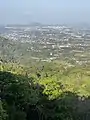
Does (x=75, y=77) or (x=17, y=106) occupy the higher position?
(x=17, y=106)

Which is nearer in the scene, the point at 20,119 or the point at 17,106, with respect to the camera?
the point at 20,119

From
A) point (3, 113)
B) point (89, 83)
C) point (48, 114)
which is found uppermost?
point (3, 113)

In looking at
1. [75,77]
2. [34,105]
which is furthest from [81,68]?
[34,105]

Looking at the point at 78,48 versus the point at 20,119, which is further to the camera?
the point at 78,48

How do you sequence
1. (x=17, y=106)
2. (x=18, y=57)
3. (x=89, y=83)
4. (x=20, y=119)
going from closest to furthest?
(x=20, y=119), (x=17, y=106), (x=89, y=83), (x=18, y=57)

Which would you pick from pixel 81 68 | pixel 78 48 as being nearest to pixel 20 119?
pixel 81 68

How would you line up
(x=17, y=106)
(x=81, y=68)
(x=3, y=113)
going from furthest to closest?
(x=81, y=68) < (x=17, y=106) < (x=3, y=113)

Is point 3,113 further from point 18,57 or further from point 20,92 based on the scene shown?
point 18,57

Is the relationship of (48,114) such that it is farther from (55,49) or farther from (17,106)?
(55,49)

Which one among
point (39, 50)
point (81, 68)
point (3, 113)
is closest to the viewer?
point (3, 113)
